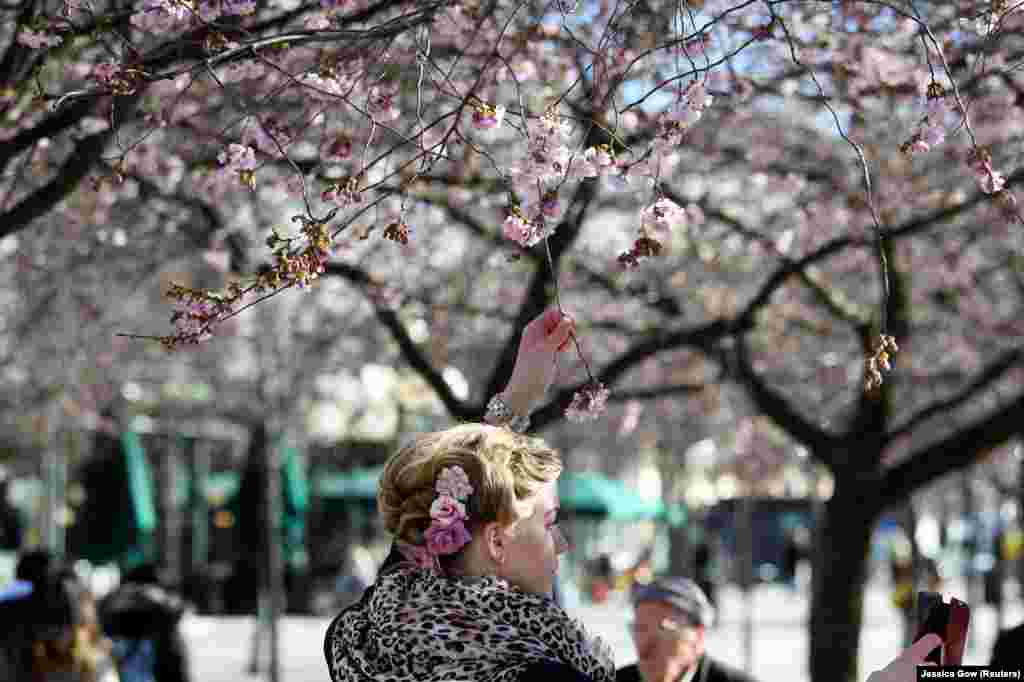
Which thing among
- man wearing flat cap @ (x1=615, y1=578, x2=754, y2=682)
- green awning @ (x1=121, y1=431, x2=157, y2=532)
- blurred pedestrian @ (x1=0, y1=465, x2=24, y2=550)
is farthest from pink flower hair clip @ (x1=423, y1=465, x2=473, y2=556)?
blurred pedestrian @ (x1=0, y1=465, x2=24, y2=550)

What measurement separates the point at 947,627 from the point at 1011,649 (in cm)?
246

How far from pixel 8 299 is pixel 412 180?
17558 mm

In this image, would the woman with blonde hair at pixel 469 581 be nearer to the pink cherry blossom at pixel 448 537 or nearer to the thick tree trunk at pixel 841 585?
the pink cherry blossom at pixel 448 537

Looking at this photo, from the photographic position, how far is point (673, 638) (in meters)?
5.86

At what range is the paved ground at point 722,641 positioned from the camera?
2069cm

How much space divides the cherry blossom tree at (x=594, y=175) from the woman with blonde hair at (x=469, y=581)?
3.86 ft

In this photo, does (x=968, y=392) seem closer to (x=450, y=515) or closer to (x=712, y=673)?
(x=712, y=673)

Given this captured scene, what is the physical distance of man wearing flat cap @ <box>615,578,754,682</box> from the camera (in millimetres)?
5840

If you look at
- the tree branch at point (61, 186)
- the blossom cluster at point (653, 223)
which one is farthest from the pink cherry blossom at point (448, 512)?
the tree branch at point (61, 186)

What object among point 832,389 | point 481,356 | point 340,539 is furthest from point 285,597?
point 832,389

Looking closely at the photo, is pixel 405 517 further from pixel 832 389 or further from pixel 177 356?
pixel 177 356

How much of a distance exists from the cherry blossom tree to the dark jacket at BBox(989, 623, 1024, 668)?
98 centimetres

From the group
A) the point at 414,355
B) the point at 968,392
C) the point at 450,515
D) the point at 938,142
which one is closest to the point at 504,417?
the point at 450,515

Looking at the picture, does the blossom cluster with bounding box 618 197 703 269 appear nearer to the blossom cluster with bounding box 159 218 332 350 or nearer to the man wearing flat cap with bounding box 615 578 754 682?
the blossom cluster with bounding box 159 218 332 350
